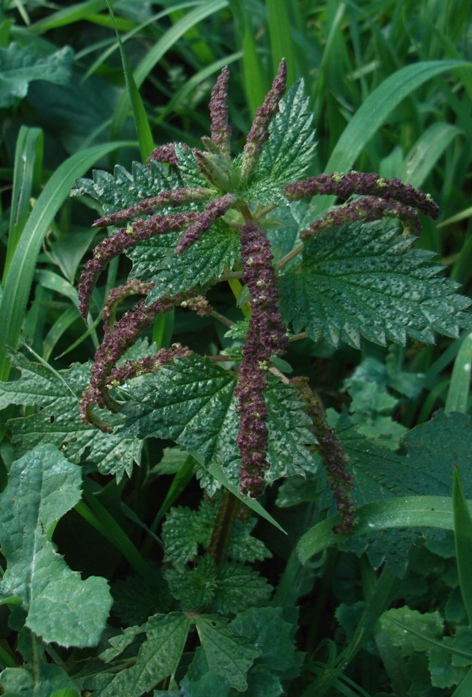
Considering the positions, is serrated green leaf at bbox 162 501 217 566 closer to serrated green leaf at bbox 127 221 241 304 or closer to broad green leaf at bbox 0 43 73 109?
serrated green leaf at bbox 127 221 241 304

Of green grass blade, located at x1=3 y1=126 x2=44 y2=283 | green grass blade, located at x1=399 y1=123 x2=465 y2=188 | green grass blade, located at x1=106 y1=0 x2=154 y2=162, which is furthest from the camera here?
green grass blade, located at x1=399 y1=123 x2=465 y2=188

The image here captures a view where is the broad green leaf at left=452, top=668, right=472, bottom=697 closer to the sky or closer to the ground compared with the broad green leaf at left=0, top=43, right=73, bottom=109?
closer to the ground

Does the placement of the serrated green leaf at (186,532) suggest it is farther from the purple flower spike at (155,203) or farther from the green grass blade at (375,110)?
the green grass blade at (375,110)

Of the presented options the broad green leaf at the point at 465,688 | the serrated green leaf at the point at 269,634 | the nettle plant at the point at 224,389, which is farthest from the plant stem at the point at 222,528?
the broad green leaf at the point at 465,688

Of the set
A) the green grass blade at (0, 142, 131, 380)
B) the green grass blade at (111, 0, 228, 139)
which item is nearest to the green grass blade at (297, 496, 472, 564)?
the green grass blade at (0, 142, 131, 380)

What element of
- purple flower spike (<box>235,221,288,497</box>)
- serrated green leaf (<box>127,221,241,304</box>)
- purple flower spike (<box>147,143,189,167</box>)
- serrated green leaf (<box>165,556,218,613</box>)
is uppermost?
purple flower spike (<box>147,143,189,167</box>)
